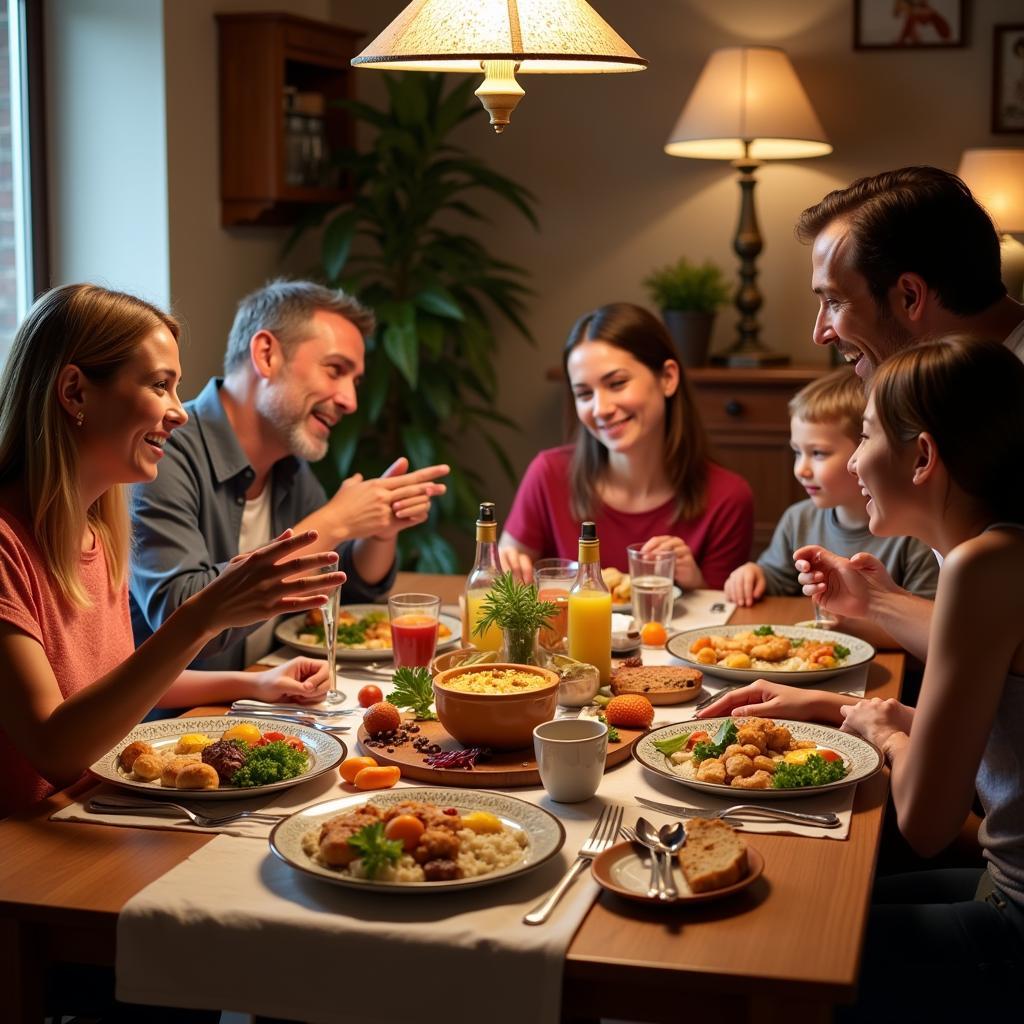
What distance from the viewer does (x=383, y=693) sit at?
2.13 m

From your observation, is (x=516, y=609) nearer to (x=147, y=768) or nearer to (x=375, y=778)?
(x=375, y=778)

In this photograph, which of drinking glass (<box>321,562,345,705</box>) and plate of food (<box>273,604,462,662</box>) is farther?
plate of food (<box>273,604,462,662</box>)

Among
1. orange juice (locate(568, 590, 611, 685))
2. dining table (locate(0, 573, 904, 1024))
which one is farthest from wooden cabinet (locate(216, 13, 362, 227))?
dining table (locate(0, 573, 904, 1024))

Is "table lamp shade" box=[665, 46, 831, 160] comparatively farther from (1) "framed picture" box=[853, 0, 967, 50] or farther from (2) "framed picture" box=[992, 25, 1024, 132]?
(2) "framed picture" box=[992, 25, 1024, 132]

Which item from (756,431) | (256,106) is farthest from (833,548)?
(256,106)

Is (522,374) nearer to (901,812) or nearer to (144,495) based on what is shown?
(144,495)

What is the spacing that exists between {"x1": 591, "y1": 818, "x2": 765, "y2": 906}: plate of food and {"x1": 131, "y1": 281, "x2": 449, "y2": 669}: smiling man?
1115mm

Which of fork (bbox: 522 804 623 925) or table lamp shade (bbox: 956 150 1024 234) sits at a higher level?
table lamp shade (bbox: 956 150 1024 234)

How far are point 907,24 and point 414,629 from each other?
3277 millimetres

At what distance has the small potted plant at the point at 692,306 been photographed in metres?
4.46

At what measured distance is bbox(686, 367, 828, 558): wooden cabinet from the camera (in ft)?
14.2

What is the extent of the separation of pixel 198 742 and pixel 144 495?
80 cm

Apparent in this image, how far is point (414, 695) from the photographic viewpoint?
1.95 meters

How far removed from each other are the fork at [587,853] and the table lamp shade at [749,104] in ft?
9.93
